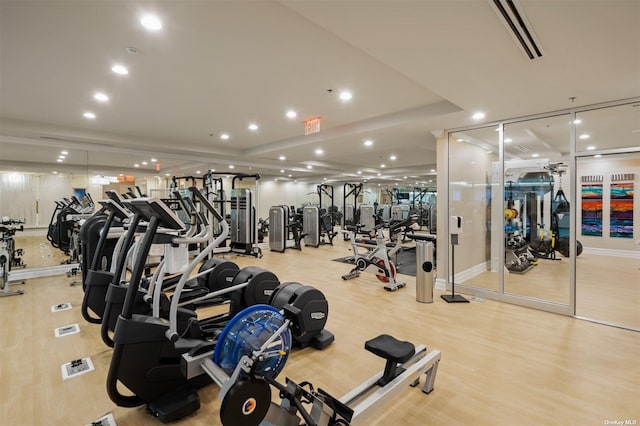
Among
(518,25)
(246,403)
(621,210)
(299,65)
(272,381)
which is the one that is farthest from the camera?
(621,210)

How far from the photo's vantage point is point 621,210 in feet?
23.7

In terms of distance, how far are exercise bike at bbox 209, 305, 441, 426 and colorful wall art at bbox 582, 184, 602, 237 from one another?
8.40m

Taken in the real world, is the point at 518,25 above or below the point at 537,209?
above

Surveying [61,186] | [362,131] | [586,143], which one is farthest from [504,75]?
[61,186]

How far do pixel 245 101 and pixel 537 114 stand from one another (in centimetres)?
418

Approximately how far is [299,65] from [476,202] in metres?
4.32

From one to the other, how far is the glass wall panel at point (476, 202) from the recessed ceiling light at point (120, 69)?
4.78 meters

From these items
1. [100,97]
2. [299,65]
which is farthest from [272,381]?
[100,97]

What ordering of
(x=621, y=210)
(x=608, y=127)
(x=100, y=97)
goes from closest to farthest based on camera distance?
(x=100, y=97) < (x=608, y=127) < (x=621, y=210)

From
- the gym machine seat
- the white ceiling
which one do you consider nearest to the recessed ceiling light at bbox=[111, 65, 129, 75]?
the white ceiling

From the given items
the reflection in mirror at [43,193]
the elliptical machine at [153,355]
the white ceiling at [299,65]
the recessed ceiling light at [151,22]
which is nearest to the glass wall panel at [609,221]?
the white ceiling at [299,65]

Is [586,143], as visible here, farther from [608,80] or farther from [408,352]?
[408,352]

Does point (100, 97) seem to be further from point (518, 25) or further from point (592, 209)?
point (592, 209)

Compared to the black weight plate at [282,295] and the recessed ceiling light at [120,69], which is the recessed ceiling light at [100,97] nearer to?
the recessed ceiling light at [120,69]
